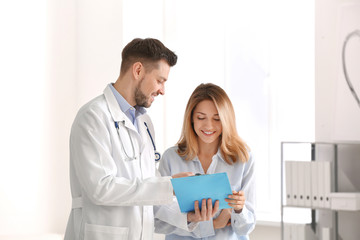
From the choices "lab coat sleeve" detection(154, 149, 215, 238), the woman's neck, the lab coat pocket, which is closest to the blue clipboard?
"lab coat sleeve" detection(154, 149, 215, 238)

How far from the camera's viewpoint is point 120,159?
2.21m

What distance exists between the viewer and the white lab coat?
209 cm

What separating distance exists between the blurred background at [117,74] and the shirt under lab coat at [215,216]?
1255 mm

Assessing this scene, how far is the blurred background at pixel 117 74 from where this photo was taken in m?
3.88

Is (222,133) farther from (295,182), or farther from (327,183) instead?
(327,183)

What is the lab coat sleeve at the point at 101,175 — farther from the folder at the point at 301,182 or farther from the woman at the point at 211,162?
the folder at the point at 301,182

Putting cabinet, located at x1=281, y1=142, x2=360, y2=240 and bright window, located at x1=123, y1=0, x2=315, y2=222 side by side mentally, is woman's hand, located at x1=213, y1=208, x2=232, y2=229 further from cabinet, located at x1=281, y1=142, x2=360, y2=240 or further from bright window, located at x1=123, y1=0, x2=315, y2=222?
bright window, located at x1=123, y1=0, x2=315, y2=222

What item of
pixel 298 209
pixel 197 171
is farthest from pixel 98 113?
pixel 298 209

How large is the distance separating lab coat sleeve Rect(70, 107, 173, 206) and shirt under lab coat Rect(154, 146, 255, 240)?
1.25 ft

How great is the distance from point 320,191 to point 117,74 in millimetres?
1987

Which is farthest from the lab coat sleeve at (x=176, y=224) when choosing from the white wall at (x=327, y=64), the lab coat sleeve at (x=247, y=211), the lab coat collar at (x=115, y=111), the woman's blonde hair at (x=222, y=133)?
the white wall at (x=327, y=64)

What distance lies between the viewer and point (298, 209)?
2.99 meters

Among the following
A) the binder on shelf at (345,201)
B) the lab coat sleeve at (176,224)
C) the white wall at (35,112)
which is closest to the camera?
the lab coat sleeve at (176,224)

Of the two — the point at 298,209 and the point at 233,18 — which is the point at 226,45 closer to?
the point at 233,18
